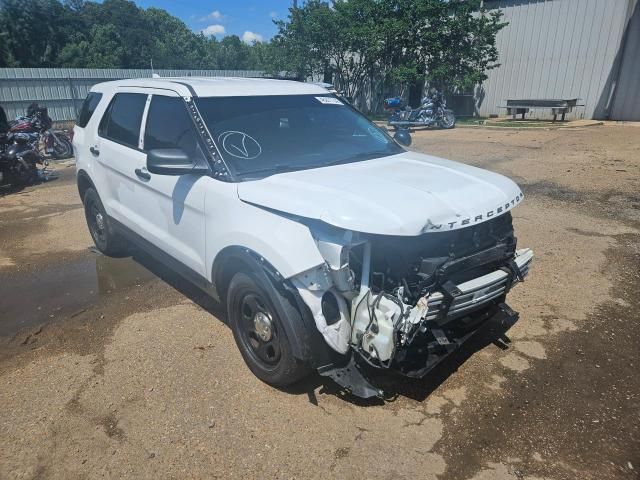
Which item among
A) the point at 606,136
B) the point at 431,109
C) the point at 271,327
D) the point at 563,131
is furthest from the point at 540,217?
the point at 431,109

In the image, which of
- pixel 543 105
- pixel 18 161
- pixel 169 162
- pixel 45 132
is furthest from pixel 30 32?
pixel 169 162

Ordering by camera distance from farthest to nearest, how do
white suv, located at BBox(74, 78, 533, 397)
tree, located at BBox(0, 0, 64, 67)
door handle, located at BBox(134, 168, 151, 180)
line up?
tree, located at BBox(0, 0, 64, 67) < door handle, located at BBox(134, 168, 151, 180) < white suv, located at BBox(74, 78, 533, 397)

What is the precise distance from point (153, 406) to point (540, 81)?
21227 millimetres

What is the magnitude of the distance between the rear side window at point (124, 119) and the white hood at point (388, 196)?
1.78m

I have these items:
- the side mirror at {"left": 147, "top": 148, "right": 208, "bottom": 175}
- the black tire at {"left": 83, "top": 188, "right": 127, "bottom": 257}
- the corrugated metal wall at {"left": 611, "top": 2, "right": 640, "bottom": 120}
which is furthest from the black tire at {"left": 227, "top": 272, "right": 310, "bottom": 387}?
the corrugated metal wall at {"left": 611, "top": 2, "right": 640, "bottom": 120}

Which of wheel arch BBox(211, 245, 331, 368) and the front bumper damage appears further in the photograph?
wheel arch BBox(211, 245, 331, 368)

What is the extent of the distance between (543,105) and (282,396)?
19052 mm

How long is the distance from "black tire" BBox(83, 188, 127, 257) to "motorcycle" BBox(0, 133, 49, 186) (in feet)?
16.6

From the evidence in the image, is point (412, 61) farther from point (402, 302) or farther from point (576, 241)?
point (402, 302)

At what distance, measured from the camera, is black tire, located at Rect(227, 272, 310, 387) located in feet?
9.71

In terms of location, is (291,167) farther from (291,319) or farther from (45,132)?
(45,132)

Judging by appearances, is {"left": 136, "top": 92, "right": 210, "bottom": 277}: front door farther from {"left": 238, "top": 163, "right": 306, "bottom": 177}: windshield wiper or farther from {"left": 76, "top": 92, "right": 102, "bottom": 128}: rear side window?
{"left": 76, "top": 92, "right": 102, "bottom": 128}: rear side window

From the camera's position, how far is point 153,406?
10.2 ft

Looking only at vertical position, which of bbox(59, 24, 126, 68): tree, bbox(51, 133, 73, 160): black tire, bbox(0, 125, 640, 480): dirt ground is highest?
bbox(59, 24, 126, 68): tree
